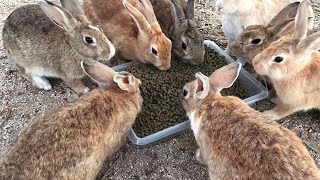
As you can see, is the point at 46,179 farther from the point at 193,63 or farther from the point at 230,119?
the point at 193,63

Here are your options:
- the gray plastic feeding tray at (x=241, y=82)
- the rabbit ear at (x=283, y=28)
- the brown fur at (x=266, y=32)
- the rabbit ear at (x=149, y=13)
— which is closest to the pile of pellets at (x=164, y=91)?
the gray plastic feeding tray at (x=241, y=82)

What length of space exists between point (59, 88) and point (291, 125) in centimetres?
190

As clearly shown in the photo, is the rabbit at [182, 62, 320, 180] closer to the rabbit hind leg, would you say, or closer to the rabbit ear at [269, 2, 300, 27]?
the rabbit ear at [269, 2, 300, 27]

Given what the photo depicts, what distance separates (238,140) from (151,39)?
1.31 m

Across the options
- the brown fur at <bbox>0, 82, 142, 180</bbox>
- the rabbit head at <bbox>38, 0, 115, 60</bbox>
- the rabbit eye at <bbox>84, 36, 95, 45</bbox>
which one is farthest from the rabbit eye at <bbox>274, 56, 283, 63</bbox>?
the rabbit eye at <bbox>84, 36, 95, 45</bbox>

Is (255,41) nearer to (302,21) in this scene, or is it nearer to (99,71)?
(302,21)

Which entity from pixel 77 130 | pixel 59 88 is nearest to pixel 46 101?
pixel 59 88

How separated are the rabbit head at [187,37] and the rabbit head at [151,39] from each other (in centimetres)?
13

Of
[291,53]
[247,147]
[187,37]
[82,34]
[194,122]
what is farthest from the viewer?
[187,37]

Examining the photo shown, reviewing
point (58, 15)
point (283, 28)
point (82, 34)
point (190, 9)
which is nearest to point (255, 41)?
point (283, 28)

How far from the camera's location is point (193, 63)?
11.9 feet

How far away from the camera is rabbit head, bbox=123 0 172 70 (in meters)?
3.47

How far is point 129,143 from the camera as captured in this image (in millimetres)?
3301

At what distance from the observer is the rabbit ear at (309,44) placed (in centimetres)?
288
